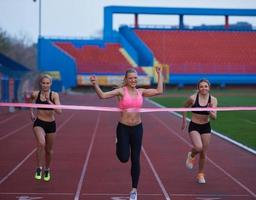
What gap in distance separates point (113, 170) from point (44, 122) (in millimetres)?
2117

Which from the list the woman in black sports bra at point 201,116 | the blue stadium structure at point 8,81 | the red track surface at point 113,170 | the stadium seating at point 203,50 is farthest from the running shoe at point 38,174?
the stadium seating at point 203,50

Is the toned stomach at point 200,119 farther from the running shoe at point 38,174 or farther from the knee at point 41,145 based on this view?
the running shoe at point 38,174

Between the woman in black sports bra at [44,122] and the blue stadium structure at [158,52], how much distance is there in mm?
45099

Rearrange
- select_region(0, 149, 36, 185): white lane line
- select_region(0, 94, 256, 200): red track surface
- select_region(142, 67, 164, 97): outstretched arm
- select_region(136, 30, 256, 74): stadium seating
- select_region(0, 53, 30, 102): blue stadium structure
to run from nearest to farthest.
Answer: select_region(142, 67, 164, 97): outstretched arm
select_region(0, 94, 256, 200): red track surface
select_region(0, 149, 36, 185): white lane line
select_region(0, 53, 30, 102): blue stadium structure
select_region(136, 30, 256, 74): stadium seating

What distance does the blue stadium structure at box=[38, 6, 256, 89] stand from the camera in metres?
55.7

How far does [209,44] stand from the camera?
57281 millimetres

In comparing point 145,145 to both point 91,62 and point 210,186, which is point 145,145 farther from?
point 91,62

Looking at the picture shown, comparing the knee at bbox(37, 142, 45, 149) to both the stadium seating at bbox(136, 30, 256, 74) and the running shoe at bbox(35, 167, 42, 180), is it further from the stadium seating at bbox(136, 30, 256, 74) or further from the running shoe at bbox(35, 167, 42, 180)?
the stadium seating at bbox(136, 30, 256, 74)

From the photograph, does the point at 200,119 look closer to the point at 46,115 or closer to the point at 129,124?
the point at 129,124

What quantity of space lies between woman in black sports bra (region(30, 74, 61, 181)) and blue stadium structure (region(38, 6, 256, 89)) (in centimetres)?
4510

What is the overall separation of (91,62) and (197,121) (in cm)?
5202

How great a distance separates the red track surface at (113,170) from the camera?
8344mm

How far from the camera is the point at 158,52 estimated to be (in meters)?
62.4

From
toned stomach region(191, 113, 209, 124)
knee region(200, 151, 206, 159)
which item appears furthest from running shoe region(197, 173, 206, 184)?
toned stomach region(191, 113, 209, 124)
